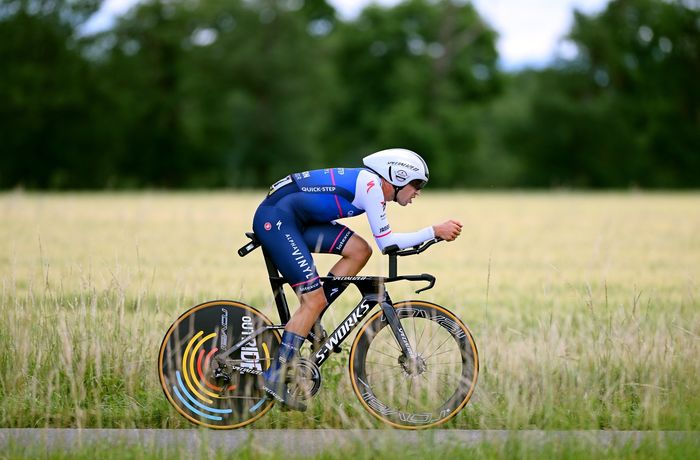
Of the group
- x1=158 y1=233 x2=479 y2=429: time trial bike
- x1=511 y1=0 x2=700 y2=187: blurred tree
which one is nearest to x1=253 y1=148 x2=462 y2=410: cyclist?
x1=158 y1=233 x2=479 y2=429: time trial bike

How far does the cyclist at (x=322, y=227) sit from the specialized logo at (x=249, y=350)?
5.3 inches

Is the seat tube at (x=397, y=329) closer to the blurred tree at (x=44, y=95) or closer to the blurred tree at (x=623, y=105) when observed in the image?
the blurred tree at (x=44, y=95)

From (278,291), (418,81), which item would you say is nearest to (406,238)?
(278,291)

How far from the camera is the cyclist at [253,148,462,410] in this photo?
6.54 m

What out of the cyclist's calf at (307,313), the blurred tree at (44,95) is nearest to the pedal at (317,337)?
the cyclist's calf at (307,313)

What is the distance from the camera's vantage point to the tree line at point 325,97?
58062mm

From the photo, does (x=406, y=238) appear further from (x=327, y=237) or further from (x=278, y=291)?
(x=278, y=291)

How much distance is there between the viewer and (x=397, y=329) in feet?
21.3

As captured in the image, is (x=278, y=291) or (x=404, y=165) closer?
(x=404, y=165)

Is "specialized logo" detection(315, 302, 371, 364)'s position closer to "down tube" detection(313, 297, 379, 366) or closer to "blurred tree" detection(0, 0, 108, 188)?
"down tube" detection(313, 297, 379, 366)

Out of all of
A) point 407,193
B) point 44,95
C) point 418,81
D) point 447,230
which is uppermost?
point 418,81

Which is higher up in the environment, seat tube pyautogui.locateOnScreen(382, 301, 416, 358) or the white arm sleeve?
the white arm sleeve

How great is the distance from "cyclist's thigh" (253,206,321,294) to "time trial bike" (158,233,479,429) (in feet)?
0.38

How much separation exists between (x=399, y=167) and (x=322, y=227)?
67cm
